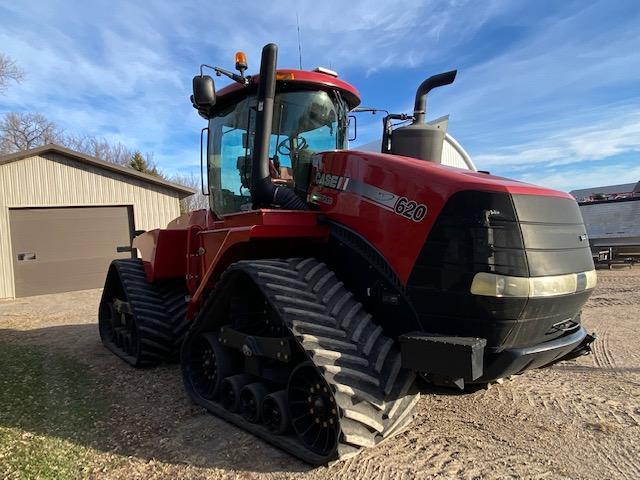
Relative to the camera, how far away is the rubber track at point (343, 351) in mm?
2926

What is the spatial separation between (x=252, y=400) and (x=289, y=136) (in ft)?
7.61

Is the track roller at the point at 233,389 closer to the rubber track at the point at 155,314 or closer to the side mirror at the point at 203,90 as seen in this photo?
the rubber track at the point at 155,314

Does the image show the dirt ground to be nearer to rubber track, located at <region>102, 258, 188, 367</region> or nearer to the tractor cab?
rubber track, located at <region>102, 258, 188, 367</region>

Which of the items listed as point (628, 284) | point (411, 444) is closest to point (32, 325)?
point (411, 444)

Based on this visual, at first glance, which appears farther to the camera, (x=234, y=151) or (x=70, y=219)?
(x=70, y=219)

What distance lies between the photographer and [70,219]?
1453 centimetres

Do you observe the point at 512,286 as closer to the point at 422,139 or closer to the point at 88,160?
the point at 422,139

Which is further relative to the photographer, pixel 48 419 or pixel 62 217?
pixel 62 217

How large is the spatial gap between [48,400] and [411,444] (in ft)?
11.4

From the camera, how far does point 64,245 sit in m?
14.4

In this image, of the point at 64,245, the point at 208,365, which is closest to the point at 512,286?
the point at 208,365

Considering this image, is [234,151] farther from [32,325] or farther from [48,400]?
[32,325]

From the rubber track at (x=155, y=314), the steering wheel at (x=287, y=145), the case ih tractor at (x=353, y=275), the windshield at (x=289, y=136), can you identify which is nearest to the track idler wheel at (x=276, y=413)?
the case ih tractor at (x=353, y=275)

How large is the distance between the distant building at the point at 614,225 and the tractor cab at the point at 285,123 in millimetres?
14451
